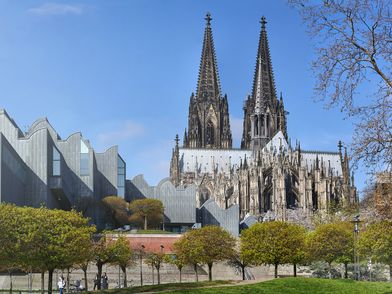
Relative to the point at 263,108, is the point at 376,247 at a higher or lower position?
lower

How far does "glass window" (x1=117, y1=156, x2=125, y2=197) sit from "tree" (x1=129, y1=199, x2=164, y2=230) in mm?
4397

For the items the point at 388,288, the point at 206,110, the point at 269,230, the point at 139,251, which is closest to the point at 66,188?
the point at 139,251

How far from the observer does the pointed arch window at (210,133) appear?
15857 cm

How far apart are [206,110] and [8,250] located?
11679 centimetres

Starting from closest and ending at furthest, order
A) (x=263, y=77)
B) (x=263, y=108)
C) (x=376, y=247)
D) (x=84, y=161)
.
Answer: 1. (x=376, y=247)
2. (x=84, y=161)
3. (x=263, y=108)
4. (x=263, y=77)

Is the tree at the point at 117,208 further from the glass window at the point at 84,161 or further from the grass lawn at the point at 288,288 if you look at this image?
the grass lawn at the point at 288,288

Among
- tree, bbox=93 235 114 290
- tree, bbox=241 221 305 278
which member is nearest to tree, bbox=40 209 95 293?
tree, bbox=93 235 114 290

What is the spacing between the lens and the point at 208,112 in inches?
6191

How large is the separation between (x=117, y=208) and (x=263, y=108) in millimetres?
68533

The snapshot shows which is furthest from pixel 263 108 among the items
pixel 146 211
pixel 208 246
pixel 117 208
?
pixel 208 246

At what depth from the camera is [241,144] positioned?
165750mm

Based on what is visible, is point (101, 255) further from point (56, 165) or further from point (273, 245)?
point (56, 165)

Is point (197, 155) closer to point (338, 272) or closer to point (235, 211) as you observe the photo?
point (235, 211)

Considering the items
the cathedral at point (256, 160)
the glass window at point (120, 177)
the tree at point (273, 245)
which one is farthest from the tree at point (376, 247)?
the cathedral at point (256, 160)
